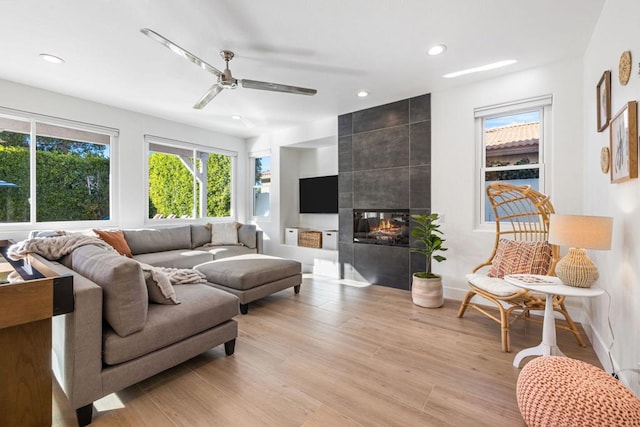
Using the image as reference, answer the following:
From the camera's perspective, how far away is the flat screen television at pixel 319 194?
529 cm

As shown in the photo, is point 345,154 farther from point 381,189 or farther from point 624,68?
point 624,68

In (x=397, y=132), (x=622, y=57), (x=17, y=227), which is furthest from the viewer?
(x=397, y=132)

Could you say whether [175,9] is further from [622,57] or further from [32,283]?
[622,57]

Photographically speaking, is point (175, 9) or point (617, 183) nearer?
point (617, 183)

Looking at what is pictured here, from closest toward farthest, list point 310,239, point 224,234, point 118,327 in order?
point 118,327, point 224,234, point 310,239

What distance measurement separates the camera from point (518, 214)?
10.1ft

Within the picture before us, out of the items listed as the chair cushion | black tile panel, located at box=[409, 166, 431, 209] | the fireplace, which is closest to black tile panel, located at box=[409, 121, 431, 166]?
black tile panel, located at box=[409, 166, 431, 209]

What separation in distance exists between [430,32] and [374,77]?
0.94 meters

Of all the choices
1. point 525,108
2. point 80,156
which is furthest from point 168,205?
point 525,108

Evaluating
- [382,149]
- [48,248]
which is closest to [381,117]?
[382,149]

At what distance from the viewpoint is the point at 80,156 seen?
4.15 metres

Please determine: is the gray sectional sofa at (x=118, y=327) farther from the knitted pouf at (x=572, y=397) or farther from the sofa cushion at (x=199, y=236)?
the sofa cushion at (x=199, y=236)

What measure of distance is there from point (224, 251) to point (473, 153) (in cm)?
388

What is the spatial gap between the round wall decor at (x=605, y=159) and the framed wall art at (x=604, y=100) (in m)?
0.18
